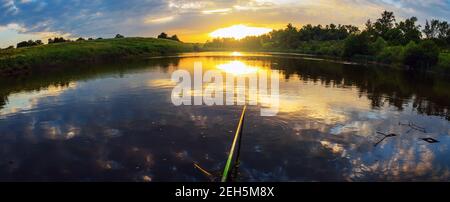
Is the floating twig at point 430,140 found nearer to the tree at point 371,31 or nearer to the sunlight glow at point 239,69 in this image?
the sunlight glow at point 239,69

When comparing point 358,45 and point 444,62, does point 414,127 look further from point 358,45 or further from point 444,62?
point 358,45

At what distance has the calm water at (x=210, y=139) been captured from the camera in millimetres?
18328

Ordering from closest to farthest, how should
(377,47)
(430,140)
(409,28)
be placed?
(430,140) < (377,47) < (409,28)

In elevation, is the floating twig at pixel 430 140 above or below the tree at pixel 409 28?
below

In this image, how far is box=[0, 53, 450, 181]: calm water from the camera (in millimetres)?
18328

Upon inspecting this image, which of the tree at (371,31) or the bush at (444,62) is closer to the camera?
the bush at (444,62)

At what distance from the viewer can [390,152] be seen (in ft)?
71.3

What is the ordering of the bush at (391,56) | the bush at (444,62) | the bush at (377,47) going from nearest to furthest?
the bush at (444,62) < the bush at (391,56) < the bush at (377,47)

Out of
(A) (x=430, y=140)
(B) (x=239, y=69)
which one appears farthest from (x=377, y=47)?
(A) (x=430, y=140)

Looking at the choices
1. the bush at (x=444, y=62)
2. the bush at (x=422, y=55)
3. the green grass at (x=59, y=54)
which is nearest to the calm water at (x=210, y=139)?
the green grass at (x=59, y=54)

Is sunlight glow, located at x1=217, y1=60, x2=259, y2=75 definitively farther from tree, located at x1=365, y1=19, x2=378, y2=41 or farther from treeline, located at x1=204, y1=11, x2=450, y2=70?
tree, located at x1=365, y1=19, x2=378, y2=41

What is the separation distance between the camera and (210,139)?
23.3 meters
